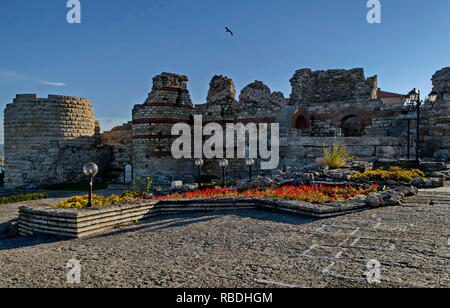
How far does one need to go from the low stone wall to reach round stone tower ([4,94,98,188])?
15296mm

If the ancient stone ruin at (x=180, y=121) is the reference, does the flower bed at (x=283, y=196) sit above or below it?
below

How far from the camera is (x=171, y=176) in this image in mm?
19266

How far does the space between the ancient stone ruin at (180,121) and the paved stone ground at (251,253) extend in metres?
10.3

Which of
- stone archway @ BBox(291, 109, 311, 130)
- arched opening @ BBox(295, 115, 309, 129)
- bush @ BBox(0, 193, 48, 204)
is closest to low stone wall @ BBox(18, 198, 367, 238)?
bush @ BBox(0, 193, 48, 204)

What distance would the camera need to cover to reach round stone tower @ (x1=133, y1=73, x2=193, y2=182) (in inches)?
759

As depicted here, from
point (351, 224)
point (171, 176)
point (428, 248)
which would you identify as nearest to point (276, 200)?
point (351, 224)

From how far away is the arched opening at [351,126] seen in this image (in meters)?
18.6

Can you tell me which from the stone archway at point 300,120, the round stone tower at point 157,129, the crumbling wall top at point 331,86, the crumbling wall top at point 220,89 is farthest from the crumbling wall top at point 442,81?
the round stone tower at point 157,129

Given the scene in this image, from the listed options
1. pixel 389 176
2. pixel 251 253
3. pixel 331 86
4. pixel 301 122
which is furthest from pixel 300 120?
pixel 251 253

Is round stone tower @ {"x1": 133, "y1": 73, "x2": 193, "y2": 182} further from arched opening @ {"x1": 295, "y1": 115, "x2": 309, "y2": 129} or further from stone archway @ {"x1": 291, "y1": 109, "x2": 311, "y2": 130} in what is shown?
arched opening @ {"x1": 295, "y1": 115, "x2": 309, "y2": 129}

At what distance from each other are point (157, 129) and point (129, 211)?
12.7 metres

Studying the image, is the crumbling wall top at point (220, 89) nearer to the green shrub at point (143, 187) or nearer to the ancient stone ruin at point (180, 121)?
the ancient stone ruin at point (180, 121)
